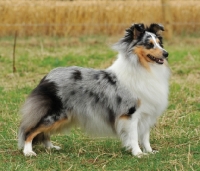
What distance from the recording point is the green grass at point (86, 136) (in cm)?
629

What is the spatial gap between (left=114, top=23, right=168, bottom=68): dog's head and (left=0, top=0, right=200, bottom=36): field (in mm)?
11518

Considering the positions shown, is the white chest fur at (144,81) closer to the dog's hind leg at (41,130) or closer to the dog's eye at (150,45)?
the dog's eye at (150,45)

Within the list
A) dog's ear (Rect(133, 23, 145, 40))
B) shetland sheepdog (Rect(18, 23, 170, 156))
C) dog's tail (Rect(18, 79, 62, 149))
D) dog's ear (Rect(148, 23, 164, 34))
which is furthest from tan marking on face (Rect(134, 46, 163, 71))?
dog's tail (Rect(18, 79, 62, 149))

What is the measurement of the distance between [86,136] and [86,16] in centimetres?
1122

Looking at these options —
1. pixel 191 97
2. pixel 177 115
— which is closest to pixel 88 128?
pixel 177 115

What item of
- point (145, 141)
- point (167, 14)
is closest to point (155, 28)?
point (145, 141)

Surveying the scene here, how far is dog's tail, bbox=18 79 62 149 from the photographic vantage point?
682 cm

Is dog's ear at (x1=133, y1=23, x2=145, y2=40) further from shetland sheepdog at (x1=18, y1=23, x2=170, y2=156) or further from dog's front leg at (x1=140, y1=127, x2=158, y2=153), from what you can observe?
dog's front leg at (x1=140, y1=127, x2=158, y2=153)

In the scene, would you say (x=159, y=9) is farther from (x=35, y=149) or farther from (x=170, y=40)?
(x=35, y=149)

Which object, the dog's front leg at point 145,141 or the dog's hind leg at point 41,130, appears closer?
the dog's hind leg at point 41,130

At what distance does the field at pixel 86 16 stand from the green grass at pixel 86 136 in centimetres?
208

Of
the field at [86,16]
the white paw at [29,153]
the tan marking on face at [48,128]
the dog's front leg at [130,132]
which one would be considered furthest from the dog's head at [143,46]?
the field at [86,16]

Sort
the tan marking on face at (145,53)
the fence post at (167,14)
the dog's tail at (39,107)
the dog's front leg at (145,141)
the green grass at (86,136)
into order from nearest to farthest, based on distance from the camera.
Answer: the green grass at (86,136)
the tan marking on face at (145,53)
the dog's tail at (39,107)
the dog's front leg at (145,141)
the fence post at (167,14)

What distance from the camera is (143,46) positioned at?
6723 millimetres
